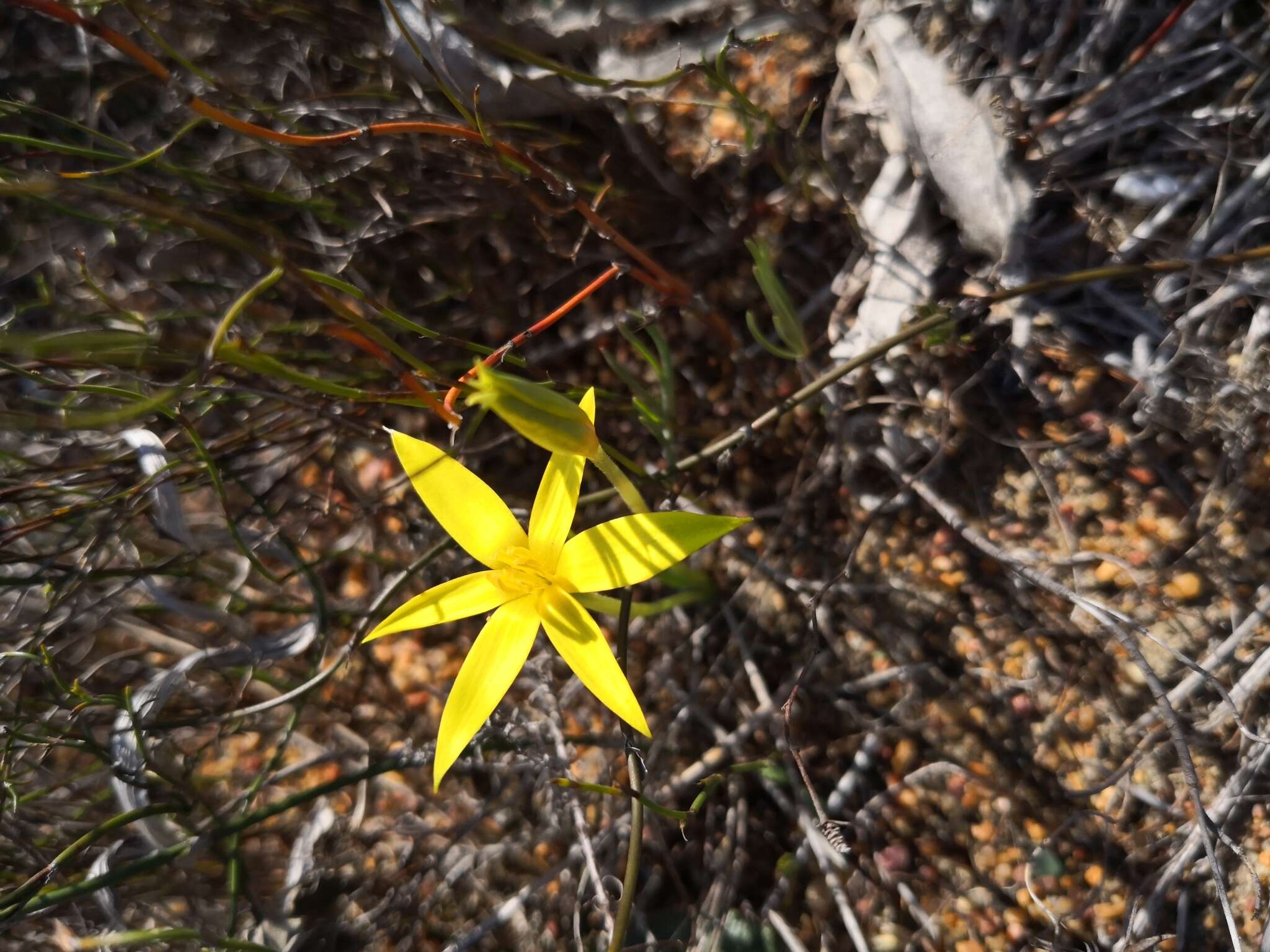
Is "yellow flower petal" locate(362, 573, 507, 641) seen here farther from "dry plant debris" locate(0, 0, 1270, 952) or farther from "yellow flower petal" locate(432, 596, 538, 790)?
"dry plant debris" locate(0, 0, 1270, 952)

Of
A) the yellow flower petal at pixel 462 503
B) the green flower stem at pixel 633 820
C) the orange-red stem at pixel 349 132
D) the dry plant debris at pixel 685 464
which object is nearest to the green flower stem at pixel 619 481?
the green flower stem at pixel 633 820

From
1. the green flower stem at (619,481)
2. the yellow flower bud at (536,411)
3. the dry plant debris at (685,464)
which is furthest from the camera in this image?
the dry plant debris at (685,464)

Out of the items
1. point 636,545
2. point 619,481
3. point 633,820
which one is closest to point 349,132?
point 619,481

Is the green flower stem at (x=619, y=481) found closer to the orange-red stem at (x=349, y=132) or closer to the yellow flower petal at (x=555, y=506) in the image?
the yellow flower petal at (x=555, y=506)

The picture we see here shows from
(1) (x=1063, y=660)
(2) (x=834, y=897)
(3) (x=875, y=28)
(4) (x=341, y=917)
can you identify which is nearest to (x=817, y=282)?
(3) (x=875, y=28)

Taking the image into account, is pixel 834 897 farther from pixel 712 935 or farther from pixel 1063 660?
pixel 1063 660

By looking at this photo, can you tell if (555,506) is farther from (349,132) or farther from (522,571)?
(349,132)
